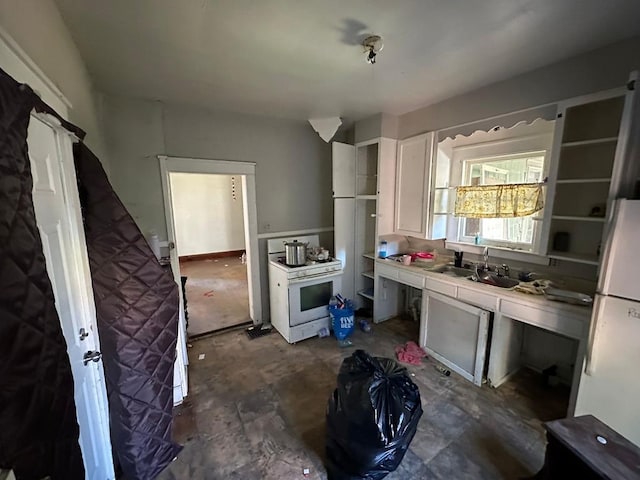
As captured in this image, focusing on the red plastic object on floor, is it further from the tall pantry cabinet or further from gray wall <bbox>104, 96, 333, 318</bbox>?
gray wall <bbox>104, 96, 333, 318</bbox>

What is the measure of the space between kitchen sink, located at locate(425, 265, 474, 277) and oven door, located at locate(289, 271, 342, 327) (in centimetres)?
105

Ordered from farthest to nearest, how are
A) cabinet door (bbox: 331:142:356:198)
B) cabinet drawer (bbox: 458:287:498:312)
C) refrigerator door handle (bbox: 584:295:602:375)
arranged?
cabinet door (bbox: 331:142:356:198), cabinet drawer (bbox: 458:287:498:312), refrigerator door handle (bbox: 584:295:602:375)

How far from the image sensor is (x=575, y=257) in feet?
6.52

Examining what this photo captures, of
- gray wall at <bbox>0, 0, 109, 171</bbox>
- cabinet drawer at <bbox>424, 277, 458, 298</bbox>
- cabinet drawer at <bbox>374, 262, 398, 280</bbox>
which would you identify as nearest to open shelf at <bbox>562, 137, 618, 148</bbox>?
cabinet drawer at <bbox>424, 277, 458, 298</bbox>

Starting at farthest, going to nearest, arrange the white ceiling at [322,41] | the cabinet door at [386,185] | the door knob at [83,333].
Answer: the cabinet door at [386,185]
the white ceiling at [322,41]
the door knob at [83,333]

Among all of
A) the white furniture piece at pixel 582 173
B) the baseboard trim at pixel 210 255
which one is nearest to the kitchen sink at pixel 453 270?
the white furniture piece at pixel 582 173

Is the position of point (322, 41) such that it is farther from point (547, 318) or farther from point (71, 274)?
point (547, 318)

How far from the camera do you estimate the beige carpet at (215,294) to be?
11.4 ft

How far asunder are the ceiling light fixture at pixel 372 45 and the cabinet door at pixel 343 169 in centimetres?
153

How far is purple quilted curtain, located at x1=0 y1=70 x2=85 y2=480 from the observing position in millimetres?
595

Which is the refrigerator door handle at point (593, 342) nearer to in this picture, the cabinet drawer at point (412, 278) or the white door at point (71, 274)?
the cabinet drawer at point (412, 278)

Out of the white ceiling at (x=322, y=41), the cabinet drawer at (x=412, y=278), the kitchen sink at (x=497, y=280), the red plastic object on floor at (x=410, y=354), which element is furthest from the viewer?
the cabinet drawer at (x=412, y=278)

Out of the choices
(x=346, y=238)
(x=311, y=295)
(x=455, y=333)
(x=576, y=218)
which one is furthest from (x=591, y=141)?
(x=311, y=295)

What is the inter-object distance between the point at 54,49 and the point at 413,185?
2836mm
